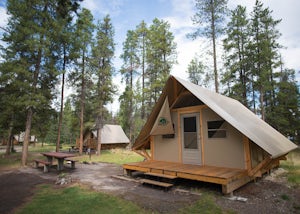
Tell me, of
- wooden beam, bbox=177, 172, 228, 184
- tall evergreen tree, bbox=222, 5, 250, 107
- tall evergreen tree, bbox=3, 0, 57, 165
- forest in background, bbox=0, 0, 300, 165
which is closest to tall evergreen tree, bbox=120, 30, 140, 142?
forest in background, bbox=0, 0, 300, 165

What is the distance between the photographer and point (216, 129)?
5.83 meters

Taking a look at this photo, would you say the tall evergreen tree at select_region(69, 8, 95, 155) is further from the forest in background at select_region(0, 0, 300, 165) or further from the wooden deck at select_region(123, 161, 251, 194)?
the wooden deck at select_region(123, 161, 251, 194)

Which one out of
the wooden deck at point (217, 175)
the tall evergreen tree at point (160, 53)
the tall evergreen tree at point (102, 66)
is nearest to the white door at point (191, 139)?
the wooden deck at point (217, 175)

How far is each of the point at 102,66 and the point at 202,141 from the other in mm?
13646

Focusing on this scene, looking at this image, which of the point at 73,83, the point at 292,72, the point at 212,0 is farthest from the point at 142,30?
the point at 292,72

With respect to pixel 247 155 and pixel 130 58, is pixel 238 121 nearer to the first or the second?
pixel 247 155

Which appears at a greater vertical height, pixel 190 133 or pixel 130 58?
pixel 130 58

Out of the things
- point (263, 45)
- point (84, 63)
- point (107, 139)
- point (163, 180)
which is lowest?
point (163, 180)

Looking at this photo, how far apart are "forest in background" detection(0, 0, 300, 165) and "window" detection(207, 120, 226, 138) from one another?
7750mm

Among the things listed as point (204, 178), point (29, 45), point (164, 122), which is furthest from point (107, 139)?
point (204, 178)

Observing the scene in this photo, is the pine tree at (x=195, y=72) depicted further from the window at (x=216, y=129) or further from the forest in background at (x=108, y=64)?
the window at (x=216, y=129)

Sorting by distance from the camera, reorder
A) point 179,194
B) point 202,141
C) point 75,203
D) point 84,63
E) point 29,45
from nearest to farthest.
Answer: point 75,203 < point 179,194 < point 202,141 < point 29,45 < point 84,63

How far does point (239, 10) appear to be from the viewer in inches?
621

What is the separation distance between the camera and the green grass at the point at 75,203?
3484mm
